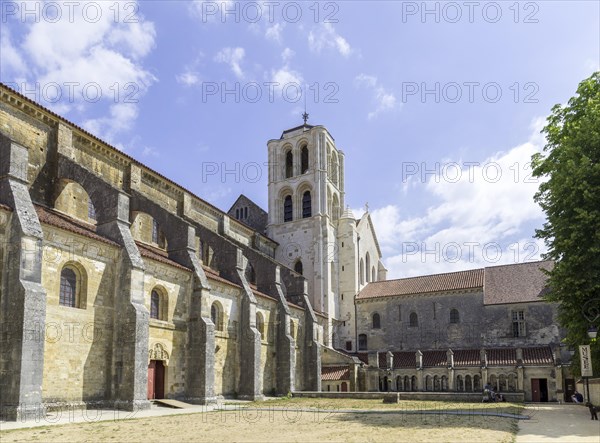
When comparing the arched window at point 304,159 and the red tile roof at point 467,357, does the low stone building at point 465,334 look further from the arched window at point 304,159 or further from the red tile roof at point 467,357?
the arched window at point 304,159

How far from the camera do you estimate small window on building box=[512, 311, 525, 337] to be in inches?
1576

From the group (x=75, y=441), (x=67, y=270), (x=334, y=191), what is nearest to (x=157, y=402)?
(x=67, y=270)

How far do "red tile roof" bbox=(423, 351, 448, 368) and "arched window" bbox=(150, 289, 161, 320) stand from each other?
71.7 feet

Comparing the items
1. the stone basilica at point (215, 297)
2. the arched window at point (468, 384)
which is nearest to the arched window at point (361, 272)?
the stone basilica at point (215, 297)

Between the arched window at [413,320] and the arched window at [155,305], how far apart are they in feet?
81.4

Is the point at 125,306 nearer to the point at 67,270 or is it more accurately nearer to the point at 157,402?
the point at 67,270

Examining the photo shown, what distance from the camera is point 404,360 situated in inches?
1601

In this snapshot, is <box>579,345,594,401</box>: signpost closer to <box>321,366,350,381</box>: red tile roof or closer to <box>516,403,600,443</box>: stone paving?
<box>516,403,600,443</box>: stone paving

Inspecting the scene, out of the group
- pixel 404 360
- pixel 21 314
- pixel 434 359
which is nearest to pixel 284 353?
pixel 404 360

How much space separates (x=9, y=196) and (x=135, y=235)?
1093 centimetres

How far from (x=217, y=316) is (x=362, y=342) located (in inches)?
777

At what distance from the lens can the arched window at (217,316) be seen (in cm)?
2983

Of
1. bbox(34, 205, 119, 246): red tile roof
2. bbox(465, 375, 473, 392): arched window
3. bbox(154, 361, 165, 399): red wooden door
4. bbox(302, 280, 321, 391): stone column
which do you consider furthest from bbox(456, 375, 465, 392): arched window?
bbox(34, 205, 119, 246): red tile roof

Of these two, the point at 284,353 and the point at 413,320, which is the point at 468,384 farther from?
the point at 284,353
